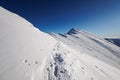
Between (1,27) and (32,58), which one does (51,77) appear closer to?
(32,58)

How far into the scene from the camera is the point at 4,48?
10.1m

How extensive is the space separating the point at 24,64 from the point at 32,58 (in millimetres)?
1415

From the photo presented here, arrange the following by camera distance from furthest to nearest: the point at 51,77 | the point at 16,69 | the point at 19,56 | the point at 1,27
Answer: the point at 1,27 < the point at 19,56 < the point at 51,77 < the point at 16,69

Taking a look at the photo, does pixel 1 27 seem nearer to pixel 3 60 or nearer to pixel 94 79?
pixel 3 60

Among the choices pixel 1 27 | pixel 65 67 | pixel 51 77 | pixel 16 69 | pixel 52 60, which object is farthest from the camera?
pixel 1 27

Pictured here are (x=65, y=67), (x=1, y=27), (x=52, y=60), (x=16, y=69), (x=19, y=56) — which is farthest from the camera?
(x=1, y=27)

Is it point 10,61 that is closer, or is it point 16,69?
point 16,69

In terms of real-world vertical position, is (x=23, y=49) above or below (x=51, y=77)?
above

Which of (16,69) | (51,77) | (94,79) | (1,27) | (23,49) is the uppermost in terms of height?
(1,27)

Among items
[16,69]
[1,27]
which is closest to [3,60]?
[16,69]

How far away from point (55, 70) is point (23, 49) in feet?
13.6

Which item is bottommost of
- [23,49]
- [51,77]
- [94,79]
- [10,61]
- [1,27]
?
[94,79]

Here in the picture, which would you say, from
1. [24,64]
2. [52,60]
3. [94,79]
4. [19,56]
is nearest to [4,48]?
[19,56]

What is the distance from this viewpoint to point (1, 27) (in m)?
13.8
